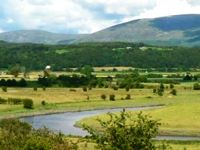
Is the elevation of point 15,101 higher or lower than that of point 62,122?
higher

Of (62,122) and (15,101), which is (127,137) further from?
(15,101)

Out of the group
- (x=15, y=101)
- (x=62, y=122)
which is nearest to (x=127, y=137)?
(x=62, y=122)

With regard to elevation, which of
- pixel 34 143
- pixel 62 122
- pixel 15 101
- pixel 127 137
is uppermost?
pixel 127 137

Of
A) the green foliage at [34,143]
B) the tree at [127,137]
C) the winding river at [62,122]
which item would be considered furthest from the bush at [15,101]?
the tree at [127,137]

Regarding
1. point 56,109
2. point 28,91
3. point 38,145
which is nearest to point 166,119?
point 56,109

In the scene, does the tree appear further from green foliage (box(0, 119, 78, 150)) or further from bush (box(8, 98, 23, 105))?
bush (box(8, 98, 23, 105))

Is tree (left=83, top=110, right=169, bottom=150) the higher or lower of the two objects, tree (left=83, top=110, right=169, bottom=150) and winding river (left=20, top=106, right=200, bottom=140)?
the higher

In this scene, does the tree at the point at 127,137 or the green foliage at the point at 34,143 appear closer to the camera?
the tree at the point at 127,137

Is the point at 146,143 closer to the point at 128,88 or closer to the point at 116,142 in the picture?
the point at 116,142

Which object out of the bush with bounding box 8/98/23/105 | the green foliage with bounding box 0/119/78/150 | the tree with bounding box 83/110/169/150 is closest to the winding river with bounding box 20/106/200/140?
the bush with bounding box 8/98/23/105

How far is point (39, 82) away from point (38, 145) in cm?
13644

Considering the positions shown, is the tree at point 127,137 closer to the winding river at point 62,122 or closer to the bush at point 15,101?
Result: the winding river at point 62,122

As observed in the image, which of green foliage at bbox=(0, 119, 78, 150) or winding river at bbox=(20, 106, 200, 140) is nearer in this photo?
green foliage at bbox=(0, 119, 78, 150)

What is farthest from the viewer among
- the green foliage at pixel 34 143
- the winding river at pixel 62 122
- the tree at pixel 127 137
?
the winding river at pixel 62 122
